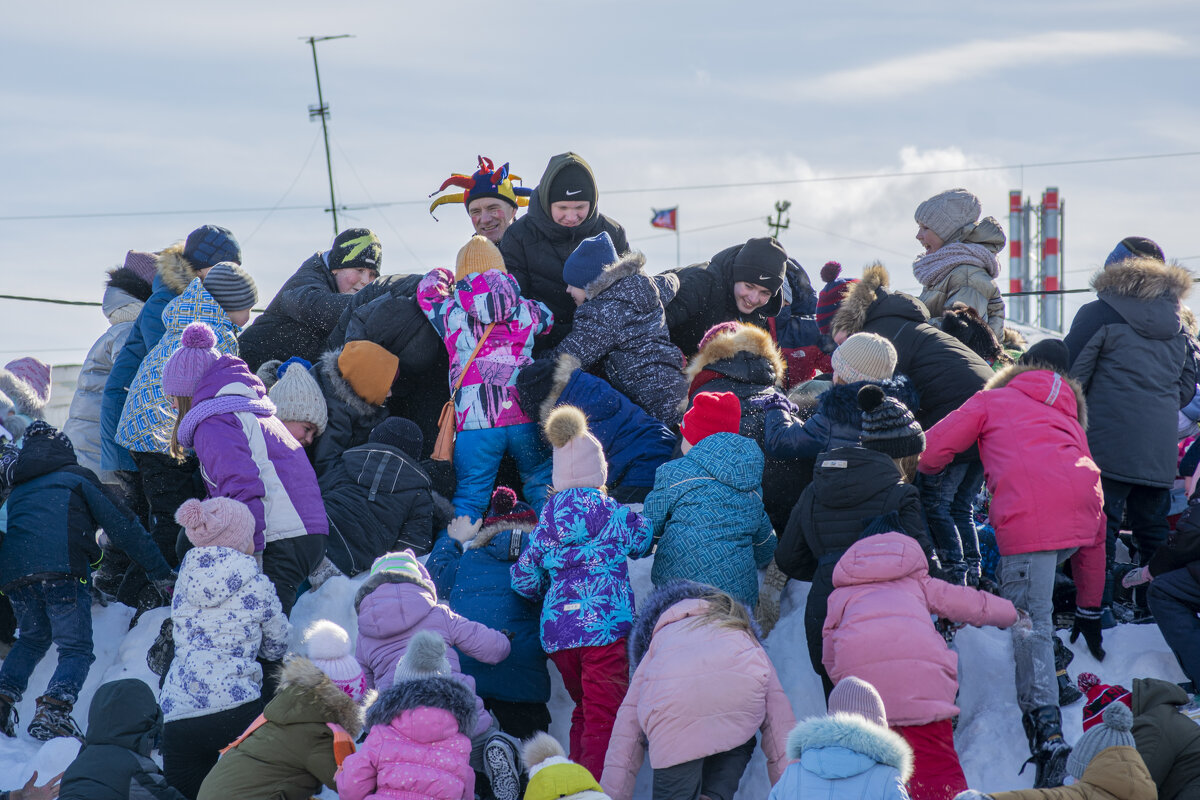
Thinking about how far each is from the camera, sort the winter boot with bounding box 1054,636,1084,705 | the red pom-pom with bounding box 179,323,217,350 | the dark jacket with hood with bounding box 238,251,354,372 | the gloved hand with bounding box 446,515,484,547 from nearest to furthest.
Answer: the winter boot with bounding box 1054,636,1084,705 → the red pom-pom with bounding box 179,323,217,350 → the gloved hand with bounding box 446,515,484,547 → the dark jacket with hood with bounding box 238,251,354,372

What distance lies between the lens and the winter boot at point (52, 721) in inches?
237

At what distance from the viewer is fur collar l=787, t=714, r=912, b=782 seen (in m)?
3.90

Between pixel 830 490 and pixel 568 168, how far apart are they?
4.01m

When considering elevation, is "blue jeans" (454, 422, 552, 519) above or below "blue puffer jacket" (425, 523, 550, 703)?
above

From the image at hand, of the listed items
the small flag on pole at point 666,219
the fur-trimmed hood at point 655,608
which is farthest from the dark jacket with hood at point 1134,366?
the small flag on pole at point 666,219

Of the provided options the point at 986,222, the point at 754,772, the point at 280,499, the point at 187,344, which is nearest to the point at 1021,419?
the point at 754,772

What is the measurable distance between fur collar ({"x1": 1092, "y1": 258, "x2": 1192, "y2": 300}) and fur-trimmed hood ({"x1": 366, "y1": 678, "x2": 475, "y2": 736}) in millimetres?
4731

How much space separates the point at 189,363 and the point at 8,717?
224 centimetres

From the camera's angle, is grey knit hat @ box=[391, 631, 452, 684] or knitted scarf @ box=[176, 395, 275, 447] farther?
knitted scarf @ box=[176, 395, 275, 447]

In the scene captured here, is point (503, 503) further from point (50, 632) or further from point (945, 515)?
point (50, 632)

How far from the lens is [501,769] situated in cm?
509

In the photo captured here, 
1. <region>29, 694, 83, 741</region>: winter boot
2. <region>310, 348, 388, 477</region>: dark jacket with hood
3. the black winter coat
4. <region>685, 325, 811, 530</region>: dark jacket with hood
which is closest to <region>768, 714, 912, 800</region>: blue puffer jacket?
<region>685, 325, 811, 530</region>: dark jacket with hood

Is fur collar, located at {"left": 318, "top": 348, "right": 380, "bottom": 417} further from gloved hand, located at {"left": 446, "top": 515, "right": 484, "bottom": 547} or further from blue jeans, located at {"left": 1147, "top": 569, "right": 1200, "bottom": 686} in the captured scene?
blue jeans, located at {"left": 1147, "top": 569, "right": 1200, "bottom": 686}

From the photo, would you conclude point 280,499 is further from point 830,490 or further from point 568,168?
point 568,168
